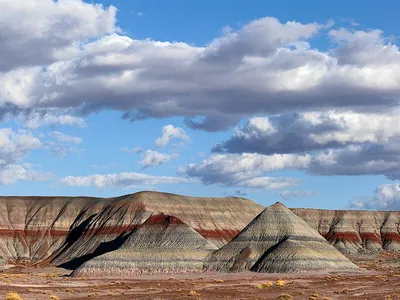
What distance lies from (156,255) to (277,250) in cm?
2315

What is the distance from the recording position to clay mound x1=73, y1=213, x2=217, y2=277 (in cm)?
14212

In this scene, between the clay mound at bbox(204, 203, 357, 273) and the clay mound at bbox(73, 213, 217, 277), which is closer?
the clay mound at bbox(204, 203, 357, 273)

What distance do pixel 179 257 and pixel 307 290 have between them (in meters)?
59.6

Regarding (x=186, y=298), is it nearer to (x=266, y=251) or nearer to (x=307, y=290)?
(x=307, y=290)

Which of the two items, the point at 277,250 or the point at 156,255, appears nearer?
the point at 277,250

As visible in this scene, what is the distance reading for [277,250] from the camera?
142125mm

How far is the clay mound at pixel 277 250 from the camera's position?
5394 inches

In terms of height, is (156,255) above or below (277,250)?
below

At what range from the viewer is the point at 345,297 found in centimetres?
7881

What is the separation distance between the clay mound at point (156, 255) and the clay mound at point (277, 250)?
15.8ft

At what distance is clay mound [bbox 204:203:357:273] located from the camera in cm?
13700

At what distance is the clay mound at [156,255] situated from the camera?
142 meters

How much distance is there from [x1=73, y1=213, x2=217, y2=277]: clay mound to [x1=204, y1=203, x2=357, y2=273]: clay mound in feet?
15.8

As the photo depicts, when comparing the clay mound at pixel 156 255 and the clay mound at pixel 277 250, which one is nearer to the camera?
the clay mound at pixel 277 250
